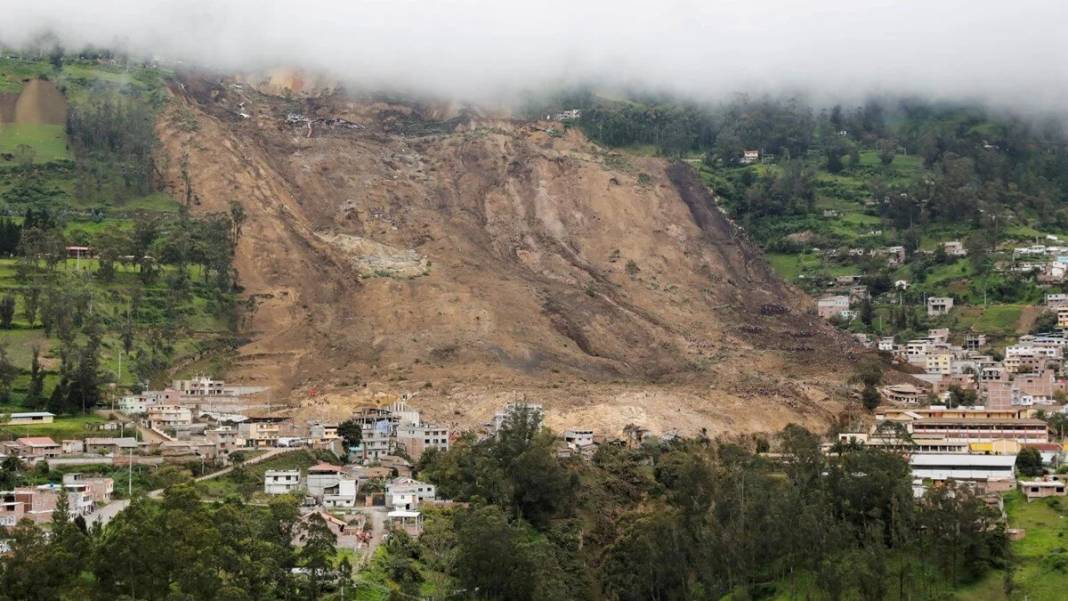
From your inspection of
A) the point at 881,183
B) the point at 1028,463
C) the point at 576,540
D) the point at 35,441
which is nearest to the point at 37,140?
the point at 35,441

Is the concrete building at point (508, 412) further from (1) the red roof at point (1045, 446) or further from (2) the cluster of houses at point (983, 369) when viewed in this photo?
(1) the red roof at point (1045, 446)

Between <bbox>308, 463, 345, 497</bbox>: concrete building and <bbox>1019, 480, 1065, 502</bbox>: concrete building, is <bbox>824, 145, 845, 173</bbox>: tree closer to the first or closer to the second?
<bbox>1019, 480, 1065, 502</bbox>: concrete building

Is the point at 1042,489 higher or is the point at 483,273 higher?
the point at 1042,489

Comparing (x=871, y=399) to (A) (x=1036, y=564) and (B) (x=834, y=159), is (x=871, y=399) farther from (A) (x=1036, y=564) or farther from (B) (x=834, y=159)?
(B) (x=834, y=159)

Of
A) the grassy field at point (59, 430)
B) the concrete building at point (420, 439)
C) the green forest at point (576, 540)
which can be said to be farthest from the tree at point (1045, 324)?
the grassy field at point (59, 430)

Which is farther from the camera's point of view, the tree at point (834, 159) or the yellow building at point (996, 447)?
the tree at point (834, 159)
